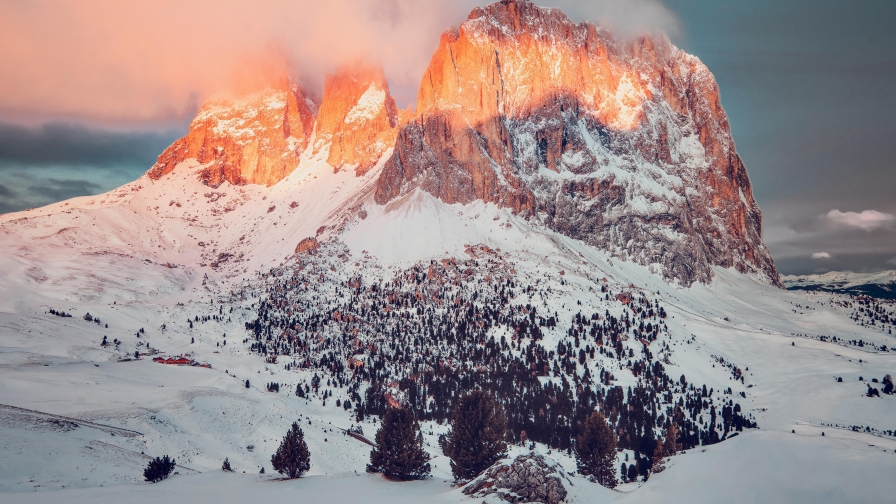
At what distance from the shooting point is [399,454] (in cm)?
6031

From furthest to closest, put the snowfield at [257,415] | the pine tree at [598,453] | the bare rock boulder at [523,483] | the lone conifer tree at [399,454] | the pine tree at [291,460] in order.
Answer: the pine tree at [598,453], the pine tree at [291,460], the lone conifer tree at [399,454], the bare rock boulder at [523,483], the snowfield at [257,415]

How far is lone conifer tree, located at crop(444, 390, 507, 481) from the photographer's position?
6475 cm

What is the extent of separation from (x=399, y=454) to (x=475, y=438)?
1006cm

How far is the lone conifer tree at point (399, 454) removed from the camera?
59312 mm

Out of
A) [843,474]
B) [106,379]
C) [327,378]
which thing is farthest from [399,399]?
[843,474]

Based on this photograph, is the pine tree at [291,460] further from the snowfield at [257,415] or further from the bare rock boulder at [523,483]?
the bare rock boulder at [523,483]

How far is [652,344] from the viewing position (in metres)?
176

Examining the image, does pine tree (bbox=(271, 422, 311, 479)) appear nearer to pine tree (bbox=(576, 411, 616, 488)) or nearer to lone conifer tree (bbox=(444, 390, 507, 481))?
lone conifer tree (bbox=(444, 390, 507, 481))

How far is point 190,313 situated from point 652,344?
144332 mm

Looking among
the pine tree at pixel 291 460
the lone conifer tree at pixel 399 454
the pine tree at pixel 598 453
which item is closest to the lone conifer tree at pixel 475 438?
the lone conifer tree at pixel 399 454

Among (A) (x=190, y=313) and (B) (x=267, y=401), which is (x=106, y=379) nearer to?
(B) (x=267, y=401)

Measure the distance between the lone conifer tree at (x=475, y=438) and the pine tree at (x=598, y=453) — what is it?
10814mm

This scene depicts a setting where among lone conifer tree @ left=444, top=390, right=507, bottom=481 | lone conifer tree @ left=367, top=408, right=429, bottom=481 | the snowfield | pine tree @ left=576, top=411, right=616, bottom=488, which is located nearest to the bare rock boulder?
the snowfield

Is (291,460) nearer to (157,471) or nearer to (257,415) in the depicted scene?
(157,471)
